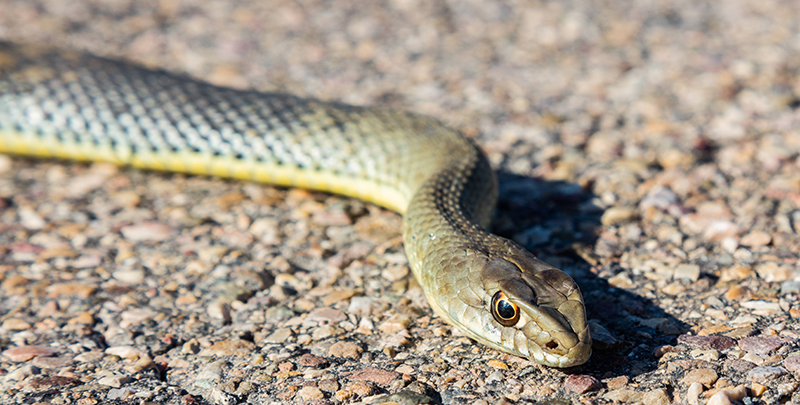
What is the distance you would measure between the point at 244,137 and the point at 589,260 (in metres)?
2.52

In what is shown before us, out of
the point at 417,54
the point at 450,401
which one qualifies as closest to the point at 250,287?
the point at 450,401

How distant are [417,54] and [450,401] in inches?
178

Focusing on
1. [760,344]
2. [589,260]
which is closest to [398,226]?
[589,260]

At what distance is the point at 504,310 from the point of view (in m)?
3.01

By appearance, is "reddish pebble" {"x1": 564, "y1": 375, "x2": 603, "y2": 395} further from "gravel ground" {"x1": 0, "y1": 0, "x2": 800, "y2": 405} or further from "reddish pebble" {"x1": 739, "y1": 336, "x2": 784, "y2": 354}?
"reddish pebble" {"x1": 739, "y1": 336, "x2": 784, "y2": 354}

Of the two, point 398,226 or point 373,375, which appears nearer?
point 373,375

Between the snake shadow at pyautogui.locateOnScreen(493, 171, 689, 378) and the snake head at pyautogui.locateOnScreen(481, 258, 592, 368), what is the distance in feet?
0.60

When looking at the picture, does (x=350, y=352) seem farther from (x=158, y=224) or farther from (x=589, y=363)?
(x=158, y=224)

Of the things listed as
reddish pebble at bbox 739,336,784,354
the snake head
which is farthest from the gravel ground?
the snake head

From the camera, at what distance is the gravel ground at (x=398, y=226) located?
302 cm

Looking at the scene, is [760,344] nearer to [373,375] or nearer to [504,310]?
[504,310]

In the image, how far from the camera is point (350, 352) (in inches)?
126

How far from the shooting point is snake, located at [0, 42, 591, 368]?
4.25 meters

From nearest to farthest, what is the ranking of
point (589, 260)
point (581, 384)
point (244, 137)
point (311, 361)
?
1. point (581, 384)
2. point (311, 361)
3. point (589, 260)
4. point (244, 137)
